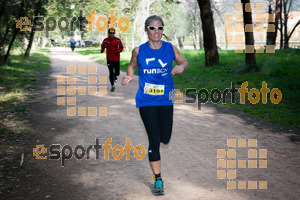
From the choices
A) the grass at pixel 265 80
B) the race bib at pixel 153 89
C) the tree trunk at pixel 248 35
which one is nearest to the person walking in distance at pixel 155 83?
the race bib at pixel 153 89

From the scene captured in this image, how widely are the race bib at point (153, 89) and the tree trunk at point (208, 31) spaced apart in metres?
13.8

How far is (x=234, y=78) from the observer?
44.1 feet

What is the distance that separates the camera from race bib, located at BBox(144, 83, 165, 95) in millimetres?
3934

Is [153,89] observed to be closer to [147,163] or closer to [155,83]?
[155,83]

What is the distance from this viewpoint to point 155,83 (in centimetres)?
395

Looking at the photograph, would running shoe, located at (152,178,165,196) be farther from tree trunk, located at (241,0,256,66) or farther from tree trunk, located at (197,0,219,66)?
tree trunk, located at (197,0,219,66)

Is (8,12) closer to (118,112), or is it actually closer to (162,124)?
(118,112)

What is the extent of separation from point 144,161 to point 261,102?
611 centimetres

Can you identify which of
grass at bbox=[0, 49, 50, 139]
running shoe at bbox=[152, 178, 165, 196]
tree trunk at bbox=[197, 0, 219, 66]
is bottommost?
running shoe at bbox=[152, 178, 165, 196]

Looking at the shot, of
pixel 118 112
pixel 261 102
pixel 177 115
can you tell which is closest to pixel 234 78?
pixel 261 102

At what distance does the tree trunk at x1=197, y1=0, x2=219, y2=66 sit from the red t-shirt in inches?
284

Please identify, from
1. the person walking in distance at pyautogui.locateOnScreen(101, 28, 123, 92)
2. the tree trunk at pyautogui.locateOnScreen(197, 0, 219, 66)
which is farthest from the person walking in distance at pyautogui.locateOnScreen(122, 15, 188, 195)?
the tree trunk at pyautogui.locateOnScreen(197, 0, 219, 66)

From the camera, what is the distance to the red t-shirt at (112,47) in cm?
1121

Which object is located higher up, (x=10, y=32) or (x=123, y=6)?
(x=123, y=6)
